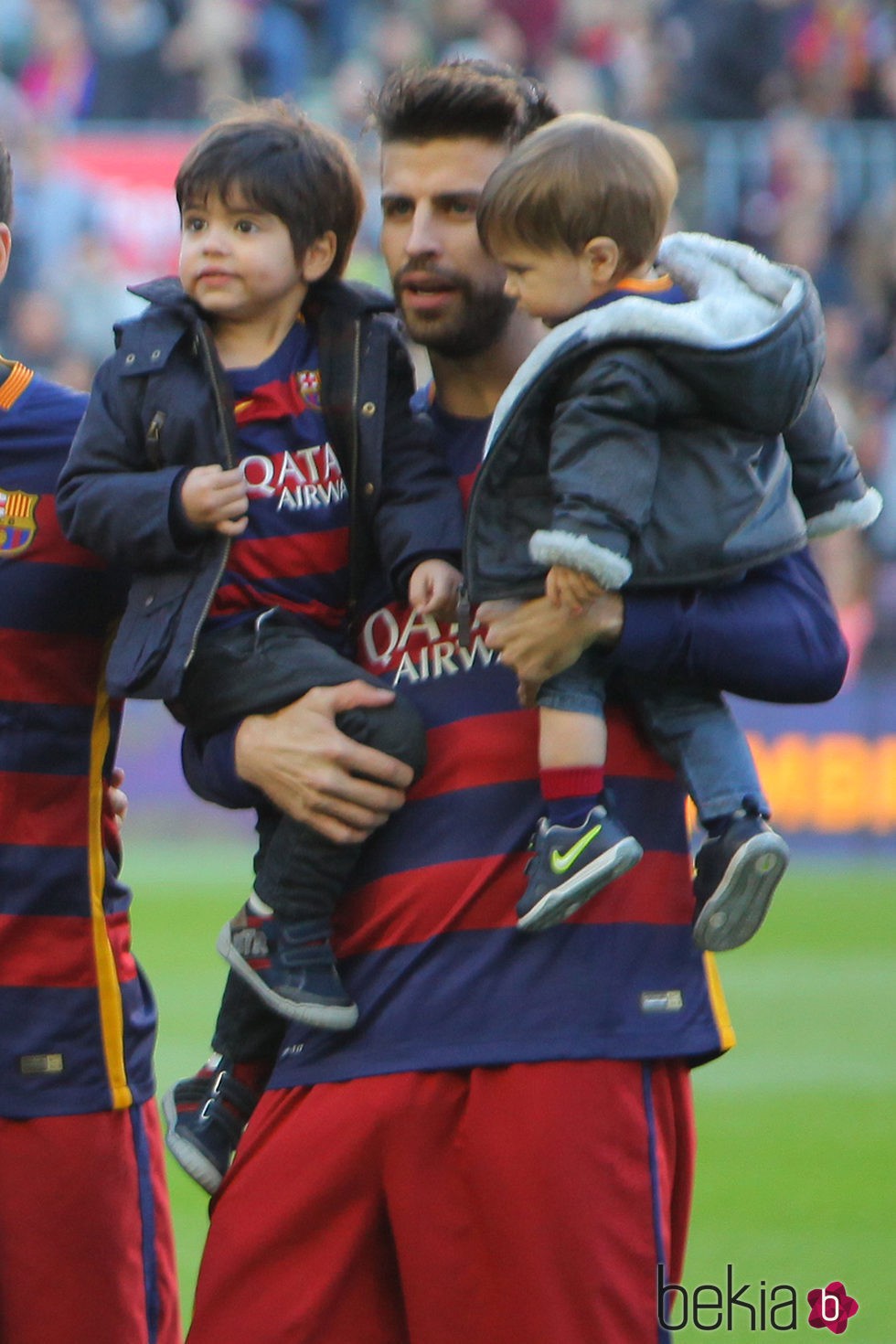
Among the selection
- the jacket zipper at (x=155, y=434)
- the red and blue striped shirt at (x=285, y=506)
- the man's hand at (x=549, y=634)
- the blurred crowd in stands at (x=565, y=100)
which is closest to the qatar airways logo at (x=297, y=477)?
the red and blue striped shirt at (x=285, y=506)

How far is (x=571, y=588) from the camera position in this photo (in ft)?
8.10

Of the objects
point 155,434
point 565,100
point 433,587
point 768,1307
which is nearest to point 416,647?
point 433,587

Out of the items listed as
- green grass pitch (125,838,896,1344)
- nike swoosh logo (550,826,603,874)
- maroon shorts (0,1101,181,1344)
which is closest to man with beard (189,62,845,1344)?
nike swoosh logo (550,826,603,874)

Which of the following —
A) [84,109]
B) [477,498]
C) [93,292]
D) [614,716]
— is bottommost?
[93,292]

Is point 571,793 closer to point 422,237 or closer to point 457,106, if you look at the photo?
point 422,237

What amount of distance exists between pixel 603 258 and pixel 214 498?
56cm

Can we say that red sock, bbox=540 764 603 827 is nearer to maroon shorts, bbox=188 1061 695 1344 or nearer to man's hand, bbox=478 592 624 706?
man's hand, bbox=478 592 624 706

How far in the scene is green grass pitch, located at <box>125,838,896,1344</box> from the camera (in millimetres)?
5336

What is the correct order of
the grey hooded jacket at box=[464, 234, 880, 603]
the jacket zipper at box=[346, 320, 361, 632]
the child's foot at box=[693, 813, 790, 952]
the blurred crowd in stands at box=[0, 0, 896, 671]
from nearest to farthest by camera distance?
the grey hooded jacket at box=[464, 234, 880, 603], the child's foot at box=[693, 813, 790, 952], the jacket zipper at box=[346, 320, 361, 632], the blurred crowd in stands at box=[0, 0, 896, 671]

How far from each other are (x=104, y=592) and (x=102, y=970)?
54 cm

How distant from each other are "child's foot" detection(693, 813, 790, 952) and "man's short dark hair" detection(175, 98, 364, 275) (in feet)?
3.17

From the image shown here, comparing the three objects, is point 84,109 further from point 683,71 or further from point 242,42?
point 683,71

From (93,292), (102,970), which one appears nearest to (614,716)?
(102,970)

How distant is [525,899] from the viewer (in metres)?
2.52
